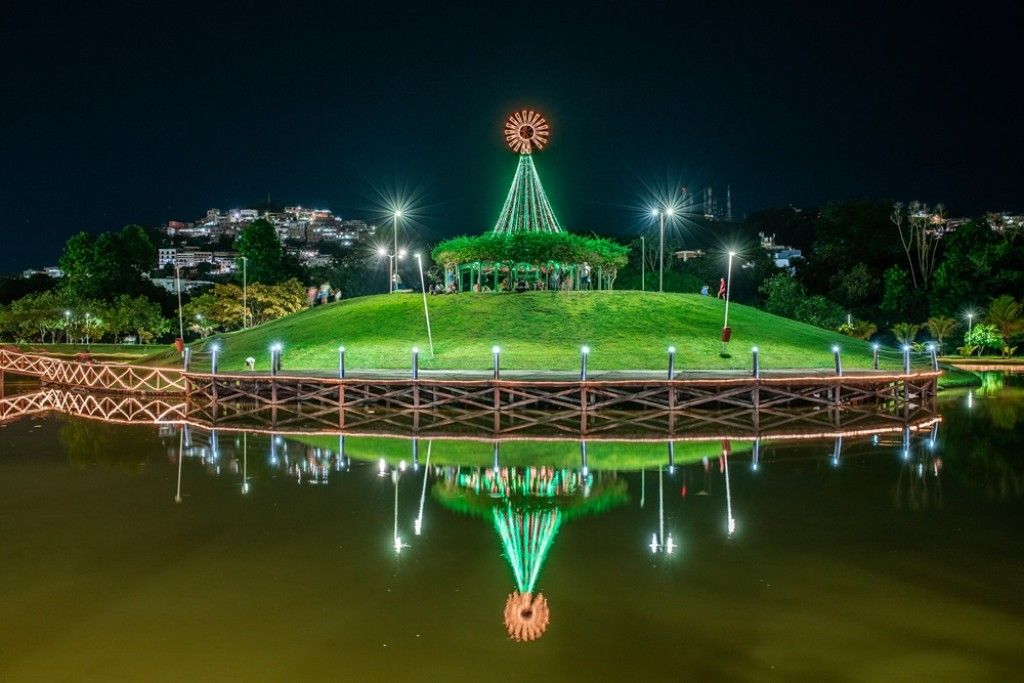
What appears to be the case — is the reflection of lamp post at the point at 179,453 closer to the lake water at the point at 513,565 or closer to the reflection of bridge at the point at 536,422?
the lake water at the point at 513,565

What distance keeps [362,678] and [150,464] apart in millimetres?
16417

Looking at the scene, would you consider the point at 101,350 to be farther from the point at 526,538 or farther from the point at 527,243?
the point at 526,538

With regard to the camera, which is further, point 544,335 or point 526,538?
point 544,335

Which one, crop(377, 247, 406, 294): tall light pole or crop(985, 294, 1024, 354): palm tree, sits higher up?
crop(377, 247, 406, 294): tall light pole

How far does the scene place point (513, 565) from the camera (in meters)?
15.6

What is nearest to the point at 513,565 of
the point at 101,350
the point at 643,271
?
the point at 643,271

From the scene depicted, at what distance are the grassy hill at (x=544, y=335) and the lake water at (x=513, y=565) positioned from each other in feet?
55.0

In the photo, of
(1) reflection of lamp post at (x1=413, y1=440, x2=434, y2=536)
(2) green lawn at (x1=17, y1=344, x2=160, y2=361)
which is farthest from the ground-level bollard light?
(2) green lawn at (x1=17, y1=344, x2=160, y2=361)

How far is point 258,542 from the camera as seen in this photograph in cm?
1711

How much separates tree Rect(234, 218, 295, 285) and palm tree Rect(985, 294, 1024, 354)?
2516 inches

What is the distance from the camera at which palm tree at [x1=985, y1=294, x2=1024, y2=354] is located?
66.4 m

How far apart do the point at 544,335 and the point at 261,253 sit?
55.7 meters

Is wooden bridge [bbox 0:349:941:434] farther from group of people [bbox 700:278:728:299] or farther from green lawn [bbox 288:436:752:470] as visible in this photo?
group of people [bbox 700:278:728:299]

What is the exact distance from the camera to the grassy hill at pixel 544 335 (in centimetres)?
4334
